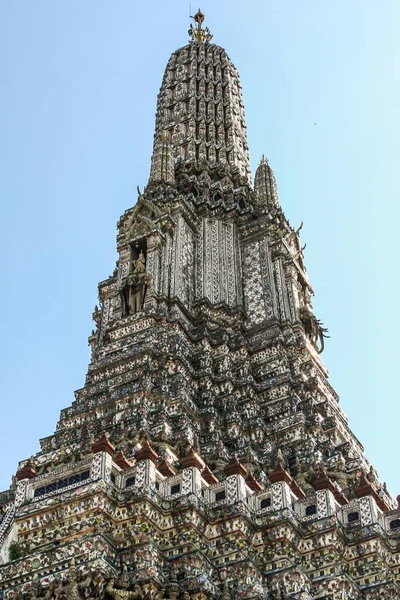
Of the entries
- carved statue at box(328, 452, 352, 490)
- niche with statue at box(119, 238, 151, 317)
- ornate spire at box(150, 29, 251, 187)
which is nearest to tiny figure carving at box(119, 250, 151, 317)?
niche with statue at box(119, 238, 151, 317)

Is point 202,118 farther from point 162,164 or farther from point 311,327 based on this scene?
point 311,327

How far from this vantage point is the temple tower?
1825cm

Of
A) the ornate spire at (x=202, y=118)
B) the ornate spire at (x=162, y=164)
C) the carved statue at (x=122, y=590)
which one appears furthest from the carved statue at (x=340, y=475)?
the ornate spire at (x=202, y=118)

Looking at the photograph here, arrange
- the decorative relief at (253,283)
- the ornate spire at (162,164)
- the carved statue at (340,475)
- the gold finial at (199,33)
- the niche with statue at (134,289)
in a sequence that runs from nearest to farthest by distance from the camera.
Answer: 1. the carved statue at (340,475)
2. the niche with statue at (134,289)
3. the decorative relief at (253,283)
4. the ornate spire at (162,164)
5. the gold finial at (199,33)

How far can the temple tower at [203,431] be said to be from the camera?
18250 mm

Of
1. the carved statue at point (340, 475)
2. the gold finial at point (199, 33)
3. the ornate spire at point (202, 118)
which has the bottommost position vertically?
the carved statue at point (340, 475)

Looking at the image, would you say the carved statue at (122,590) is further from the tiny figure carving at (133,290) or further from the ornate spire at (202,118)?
the ornate spire at (202,118)

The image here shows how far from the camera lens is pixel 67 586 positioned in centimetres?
1680

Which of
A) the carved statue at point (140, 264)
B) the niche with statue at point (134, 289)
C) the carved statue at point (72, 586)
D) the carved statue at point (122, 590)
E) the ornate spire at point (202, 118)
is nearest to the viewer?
the carved statue at point (72, 586)

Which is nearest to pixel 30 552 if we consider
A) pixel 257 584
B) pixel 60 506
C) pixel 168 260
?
pixel 60 506

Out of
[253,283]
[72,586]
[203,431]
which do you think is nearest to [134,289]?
[253,283]

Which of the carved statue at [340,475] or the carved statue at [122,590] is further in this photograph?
the carved statue at [340,475]

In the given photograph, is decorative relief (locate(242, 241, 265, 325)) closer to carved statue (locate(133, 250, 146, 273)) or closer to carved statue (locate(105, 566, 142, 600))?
carved statue (locate(133, 250, 146, 273))

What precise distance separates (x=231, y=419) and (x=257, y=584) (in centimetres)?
801
